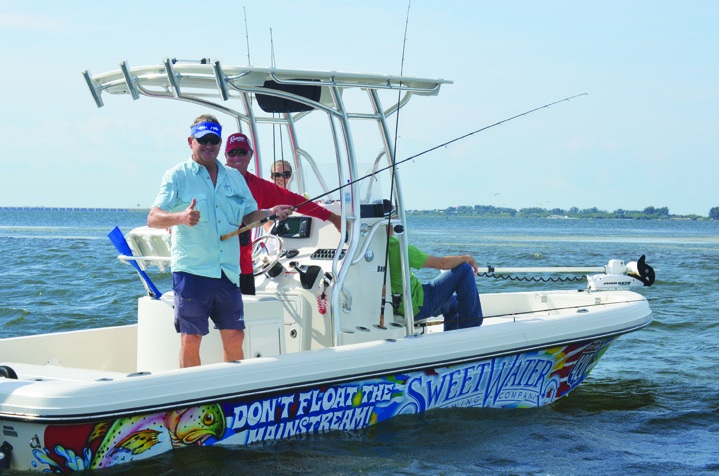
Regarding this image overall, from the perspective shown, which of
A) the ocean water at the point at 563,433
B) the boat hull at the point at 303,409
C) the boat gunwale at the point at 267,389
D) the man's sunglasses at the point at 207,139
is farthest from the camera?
the ocean water at the point at 563,433

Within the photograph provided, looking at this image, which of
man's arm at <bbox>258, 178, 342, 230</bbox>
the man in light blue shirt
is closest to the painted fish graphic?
the man in light blue shirt

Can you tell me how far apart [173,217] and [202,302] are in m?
0.59

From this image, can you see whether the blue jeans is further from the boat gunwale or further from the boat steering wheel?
the boat steering wheel

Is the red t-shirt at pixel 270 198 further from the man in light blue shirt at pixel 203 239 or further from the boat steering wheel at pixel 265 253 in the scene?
the man in light blue shirt at pixel 203 239

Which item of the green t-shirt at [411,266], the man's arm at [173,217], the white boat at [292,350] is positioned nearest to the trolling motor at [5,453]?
the white boat at [292,350]

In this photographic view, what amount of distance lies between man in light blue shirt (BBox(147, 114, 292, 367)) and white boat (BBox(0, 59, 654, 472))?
0.90ft

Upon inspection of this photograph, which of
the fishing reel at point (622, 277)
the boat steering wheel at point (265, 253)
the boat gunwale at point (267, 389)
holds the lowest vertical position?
the boat gunwale at point (267, 389)

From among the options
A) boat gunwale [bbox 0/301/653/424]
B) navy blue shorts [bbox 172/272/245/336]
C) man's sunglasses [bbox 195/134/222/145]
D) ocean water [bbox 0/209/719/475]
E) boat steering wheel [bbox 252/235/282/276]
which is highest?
man's sunglasses [bbox 195/134/222/145]

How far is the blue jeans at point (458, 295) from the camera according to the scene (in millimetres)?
6555

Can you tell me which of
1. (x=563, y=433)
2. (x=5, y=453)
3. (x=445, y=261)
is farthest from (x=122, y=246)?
(x=563, y=433)

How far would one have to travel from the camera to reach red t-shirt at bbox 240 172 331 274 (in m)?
5.83

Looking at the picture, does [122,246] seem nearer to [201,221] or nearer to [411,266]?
[201,221]

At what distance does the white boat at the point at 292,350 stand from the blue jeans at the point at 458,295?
0.72 ft

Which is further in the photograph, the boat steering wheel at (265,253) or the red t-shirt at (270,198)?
the boat steering wheel at (265,253)
